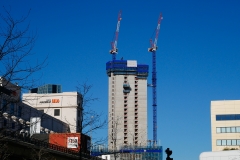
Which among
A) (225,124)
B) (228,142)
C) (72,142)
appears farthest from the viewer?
(225,124)

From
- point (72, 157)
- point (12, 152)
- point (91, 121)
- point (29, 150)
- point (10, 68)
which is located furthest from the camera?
point (72, 157)

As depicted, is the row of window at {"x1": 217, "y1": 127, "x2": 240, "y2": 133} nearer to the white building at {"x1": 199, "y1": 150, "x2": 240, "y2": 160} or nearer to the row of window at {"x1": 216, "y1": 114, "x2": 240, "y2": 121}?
the row of window at {"x1": 216, "y1": 114, "x2": 240, "y2": 121}

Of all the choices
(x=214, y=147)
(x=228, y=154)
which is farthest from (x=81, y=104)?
(x=214, y=147)

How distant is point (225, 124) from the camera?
382 feet

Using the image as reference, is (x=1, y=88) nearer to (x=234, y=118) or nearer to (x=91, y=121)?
(x=91, y=121)

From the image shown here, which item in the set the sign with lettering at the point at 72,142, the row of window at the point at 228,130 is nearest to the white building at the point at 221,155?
the row of window at the point at 228,130

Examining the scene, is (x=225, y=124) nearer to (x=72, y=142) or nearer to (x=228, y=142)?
(x=228, y=142)

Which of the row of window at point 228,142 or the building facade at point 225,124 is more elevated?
the building facade at point 225,124

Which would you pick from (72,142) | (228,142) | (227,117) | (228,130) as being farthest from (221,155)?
(72,142)

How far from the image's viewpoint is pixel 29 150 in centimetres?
5934

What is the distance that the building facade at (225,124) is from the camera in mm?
115000

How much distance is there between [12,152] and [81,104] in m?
18.8

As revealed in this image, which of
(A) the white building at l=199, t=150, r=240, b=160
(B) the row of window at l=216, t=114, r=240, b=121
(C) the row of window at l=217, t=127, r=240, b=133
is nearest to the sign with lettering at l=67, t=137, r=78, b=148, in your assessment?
(A) the white building at l=199, t=150, r=240, b=160

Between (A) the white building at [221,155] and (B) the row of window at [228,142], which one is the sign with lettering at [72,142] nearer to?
(A) the white building at [221,155]
